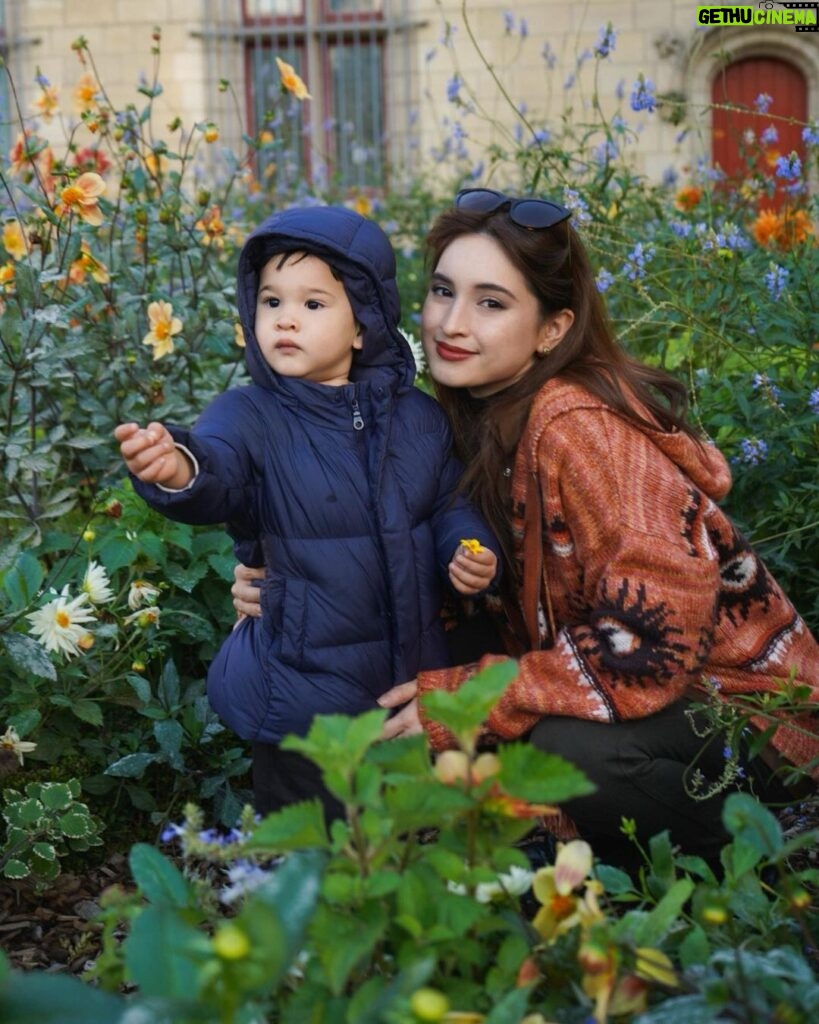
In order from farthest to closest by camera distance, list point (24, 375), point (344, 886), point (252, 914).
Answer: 1. point (24, 375)
2. point (344, 886)
3. point (252, 914)

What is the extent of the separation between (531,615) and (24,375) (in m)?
1.36

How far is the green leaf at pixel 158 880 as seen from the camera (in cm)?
129

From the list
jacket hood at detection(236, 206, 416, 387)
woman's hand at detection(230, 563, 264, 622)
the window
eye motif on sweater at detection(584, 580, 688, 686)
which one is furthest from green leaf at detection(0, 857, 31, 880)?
the window

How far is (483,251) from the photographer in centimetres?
231

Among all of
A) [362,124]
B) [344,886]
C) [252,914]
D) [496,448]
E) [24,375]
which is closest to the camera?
[252,914]

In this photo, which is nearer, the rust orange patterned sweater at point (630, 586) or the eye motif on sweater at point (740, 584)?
the rust orange patterned sweater at point (630, 586)

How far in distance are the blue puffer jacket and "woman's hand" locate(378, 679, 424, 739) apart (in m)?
0.03

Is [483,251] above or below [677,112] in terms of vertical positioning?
below

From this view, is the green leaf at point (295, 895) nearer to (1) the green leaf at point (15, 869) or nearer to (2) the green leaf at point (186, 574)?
(1) the green leaf at point (15, 869)

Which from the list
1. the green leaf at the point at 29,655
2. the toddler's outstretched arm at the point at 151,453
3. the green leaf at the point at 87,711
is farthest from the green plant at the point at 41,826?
the toddler's outstretched arm at the point at 151,453

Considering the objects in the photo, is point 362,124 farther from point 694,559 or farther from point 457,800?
point 457,800

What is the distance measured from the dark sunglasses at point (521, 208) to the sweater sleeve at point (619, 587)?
1.23 feet

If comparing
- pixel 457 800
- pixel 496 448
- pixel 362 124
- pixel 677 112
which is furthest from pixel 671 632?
pixel 362 124

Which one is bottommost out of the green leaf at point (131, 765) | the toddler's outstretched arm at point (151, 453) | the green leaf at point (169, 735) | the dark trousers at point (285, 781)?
the green leaf at point (131, 765)
